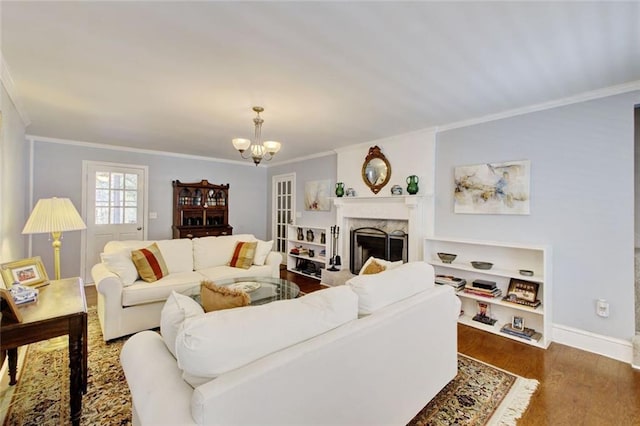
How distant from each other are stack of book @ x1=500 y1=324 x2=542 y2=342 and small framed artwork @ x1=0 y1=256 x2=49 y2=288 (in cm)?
402

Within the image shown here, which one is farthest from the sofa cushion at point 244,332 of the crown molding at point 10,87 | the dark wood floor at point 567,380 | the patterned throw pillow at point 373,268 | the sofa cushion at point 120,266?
the crown molding at point 10,87

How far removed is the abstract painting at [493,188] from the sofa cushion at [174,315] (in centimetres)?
315

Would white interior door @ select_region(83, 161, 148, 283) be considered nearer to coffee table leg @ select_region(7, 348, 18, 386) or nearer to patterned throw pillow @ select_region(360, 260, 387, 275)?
coffee table leg @ select_region(7, 348, 18, 386)

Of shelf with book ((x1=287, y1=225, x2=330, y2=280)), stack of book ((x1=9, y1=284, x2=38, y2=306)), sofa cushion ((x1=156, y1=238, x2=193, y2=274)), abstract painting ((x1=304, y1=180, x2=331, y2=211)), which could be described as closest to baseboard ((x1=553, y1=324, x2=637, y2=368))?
shelf with book ((x1=287, y1=225, x2=330, y2=280))

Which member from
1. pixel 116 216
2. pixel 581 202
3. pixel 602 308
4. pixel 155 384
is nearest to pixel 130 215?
pixel 116 216

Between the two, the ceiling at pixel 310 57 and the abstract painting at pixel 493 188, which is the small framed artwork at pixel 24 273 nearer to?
the ceiling at pixel 310 57

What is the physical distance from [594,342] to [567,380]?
0.74 meters

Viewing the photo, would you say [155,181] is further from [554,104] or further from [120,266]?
[554,104]

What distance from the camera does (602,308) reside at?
255 cm

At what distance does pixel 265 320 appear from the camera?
1.14 meters

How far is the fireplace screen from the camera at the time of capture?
4.14 m

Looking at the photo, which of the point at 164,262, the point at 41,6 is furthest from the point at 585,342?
the point at 41,6

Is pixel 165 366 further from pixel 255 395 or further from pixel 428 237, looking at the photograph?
pixel 428 237

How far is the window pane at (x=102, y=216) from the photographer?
4.79 meters
